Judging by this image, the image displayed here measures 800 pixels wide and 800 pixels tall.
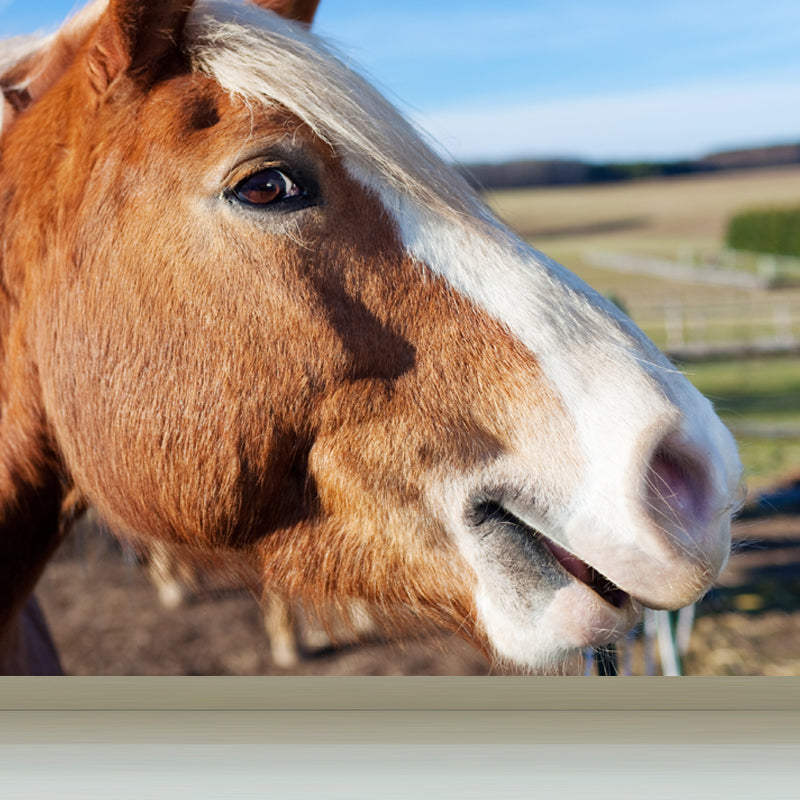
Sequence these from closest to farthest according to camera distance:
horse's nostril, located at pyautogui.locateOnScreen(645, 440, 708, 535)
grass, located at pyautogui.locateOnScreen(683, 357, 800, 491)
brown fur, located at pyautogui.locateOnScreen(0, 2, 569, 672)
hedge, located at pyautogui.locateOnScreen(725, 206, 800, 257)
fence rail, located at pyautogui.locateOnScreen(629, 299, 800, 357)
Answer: horse's nostril, located at pyautogui.locateOnScreen(645, 440, 708, 535)
brown fur, located at pyautogui.locateOnScreen(0, 2, 569, 672)
hedge, located at pyautogui.locateOnScreen(725, 206, 800, 257)
fence rail, located at pyautogui.locateOnScreen(629, 299, 800, 357)
grass, located at pyautogui.locateOnScreen(683, 357, 800, 491)

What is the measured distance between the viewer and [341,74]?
1289mm

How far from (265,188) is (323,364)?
0.90 feet

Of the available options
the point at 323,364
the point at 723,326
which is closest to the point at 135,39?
the point at 323,364

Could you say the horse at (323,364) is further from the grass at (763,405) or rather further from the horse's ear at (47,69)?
the grass at (763,405)

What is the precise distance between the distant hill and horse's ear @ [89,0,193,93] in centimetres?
230

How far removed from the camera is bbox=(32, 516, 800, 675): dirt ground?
3.60 metres

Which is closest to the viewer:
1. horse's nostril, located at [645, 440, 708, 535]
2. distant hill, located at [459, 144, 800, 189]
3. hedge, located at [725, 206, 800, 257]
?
horse's nostril, located at [645, 440, 708, 535]

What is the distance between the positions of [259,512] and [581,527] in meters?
0.49

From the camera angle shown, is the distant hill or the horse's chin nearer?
the horse's chin

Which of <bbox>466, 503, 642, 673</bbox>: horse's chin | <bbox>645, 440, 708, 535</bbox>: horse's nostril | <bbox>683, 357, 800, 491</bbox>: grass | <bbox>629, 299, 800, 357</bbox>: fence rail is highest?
<bbox>645, 440, 708, 535</bbox>: horse's nostril

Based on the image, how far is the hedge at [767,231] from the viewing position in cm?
371

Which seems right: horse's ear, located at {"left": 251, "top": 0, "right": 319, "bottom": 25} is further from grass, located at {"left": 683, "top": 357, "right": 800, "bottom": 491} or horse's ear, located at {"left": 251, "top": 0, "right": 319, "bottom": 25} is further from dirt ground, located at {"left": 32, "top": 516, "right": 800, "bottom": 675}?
grass, located at {"left": 683, "top": 357, "right": 800, "bottom": 491}

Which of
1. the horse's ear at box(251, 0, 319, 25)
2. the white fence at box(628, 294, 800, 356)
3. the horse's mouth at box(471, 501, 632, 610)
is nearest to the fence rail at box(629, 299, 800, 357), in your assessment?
the white fence at box(628, 294, 800, 356)

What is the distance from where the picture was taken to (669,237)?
3.92 m
